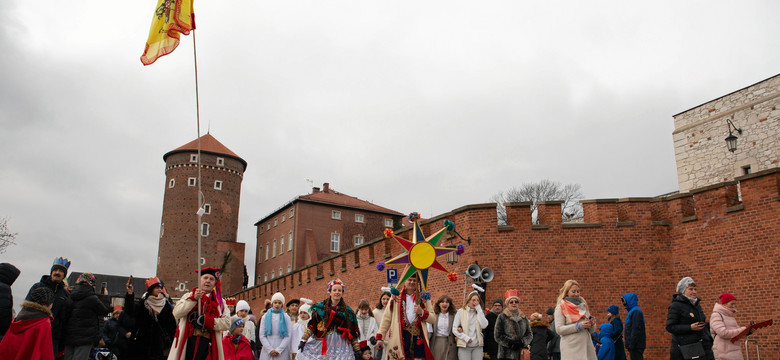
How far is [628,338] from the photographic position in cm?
1042

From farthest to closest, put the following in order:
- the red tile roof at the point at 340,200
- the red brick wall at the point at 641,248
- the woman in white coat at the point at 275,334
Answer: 1. the red tile roof at the point at 340,200
2. the red brick wall at the point at 641,248
3. the woman in white coat at the point at 275,334

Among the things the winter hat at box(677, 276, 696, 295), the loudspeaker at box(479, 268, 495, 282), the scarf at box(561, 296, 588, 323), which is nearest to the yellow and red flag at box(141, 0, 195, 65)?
the scarf at box(561, 296, 588, 323)

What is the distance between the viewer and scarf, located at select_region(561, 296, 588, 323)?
25.9 feet

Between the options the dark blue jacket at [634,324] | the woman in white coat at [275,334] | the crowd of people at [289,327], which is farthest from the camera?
the dark blue jacket at [634,324]

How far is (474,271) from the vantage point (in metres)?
15.6

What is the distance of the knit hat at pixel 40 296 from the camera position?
7.25 meters


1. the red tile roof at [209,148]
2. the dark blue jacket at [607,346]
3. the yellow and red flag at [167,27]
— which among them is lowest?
the dark blue jacket at [607,346]

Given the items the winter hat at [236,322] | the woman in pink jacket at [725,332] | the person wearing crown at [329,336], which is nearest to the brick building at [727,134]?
the woman in pink jacket at [725,332]

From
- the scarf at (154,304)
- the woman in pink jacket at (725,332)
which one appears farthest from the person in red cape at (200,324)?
the woman in pink jacket at (725,332)

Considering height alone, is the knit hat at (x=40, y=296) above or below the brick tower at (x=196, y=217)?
below

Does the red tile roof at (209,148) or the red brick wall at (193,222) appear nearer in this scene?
the red brick wall at (193,222)

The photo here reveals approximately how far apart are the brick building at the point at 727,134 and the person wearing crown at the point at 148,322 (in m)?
23.8

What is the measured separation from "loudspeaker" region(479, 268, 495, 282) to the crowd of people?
19.9 feet

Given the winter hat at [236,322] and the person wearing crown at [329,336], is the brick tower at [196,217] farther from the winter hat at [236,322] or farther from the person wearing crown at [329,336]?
the person wearing crown at [329,336]
